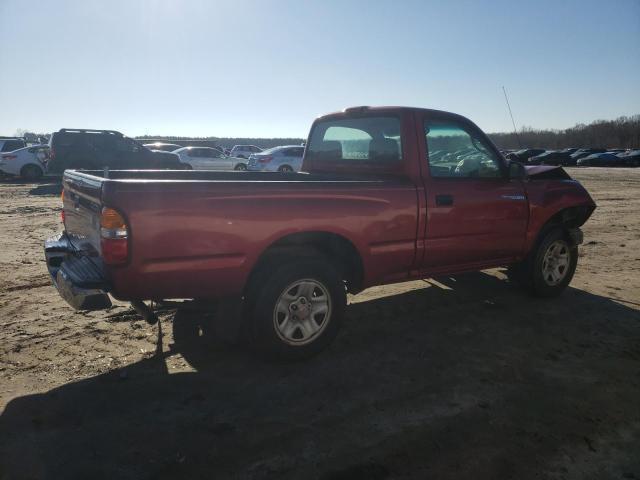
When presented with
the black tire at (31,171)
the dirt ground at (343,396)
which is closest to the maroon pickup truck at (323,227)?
the dirt ground at (343,396)

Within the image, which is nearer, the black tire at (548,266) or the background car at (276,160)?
the black tire at (548,266)

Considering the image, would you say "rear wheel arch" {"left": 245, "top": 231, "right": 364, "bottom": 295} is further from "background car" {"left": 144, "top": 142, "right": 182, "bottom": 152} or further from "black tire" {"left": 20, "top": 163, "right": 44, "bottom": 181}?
"black tire" {"left": 20, "top": 163, "right": 44, "bottom": 181}

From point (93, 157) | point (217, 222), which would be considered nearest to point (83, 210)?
point (217, 222)

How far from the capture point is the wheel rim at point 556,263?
517 cm

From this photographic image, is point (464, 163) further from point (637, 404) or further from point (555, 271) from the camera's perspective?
point (637, 404)

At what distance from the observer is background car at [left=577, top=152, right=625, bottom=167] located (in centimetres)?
4303

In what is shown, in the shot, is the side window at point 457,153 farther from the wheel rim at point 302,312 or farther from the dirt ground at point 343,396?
the wheel rim at point 302,312

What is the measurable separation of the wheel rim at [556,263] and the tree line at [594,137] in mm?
71662

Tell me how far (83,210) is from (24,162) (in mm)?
19151

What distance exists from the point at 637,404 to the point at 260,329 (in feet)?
8.48

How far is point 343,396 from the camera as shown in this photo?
3154 millimetres

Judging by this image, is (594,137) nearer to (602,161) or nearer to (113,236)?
(602,161)

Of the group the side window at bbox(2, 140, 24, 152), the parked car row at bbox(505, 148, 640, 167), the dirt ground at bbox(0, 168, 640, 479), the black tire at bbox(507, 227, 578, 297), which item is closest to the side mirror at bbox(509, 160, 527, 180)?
the black tire at bbox(507, 227, 578, 297)

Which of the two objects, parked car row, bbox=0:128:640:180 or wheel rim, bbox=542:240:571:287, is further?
parked car row, bbox=0:128:640:180
